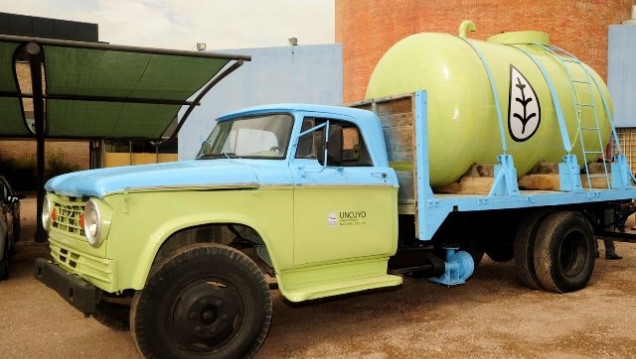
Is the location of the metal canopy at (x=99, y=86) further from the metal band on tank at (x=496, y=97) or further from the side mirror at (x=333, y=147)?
the side mirror at (x=333, y=147)

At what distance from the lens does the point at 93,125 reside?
11773 mm

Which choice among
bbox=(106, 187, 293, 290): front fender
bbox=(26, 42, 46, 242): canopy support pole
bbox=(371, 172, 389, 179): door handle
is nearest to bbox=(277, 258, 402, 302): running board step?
bbox=(106, 187, 293, 290): front fender

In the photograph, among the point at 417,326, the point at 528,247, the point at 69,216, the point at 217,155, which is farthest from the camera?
the point at 528,247

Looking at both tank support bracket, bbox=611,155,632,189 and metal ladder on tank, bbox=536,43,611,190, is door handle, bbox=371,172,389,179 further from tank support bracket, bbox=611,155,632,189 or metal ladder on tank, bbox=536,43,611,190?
tank support bracket, bbox=611,155,632,189

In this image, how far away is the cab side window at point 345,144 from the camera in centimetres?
491

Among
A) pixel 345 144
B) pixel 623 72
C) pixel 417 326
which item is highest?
pixel 623 72

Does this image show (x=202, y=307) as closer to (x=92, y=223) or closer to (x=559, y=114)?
(x=92, y=223)

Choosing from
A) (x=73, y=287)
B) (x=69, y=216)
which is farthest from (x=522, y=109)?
(x=73, y=287)

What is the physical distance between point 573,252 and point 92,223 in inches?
240

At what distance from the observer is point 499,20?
17578 millimetres

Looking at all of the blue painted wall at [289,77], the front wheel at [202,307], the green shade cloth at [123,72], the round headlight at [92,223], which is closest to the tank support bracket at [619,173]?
the front wheel at [202,307]

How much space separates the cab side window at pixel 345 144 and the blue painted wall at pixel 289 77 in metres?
15.7

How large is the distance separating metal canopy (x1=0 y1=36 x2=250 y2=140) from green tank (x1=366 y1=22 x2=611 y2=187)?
10.3 feet

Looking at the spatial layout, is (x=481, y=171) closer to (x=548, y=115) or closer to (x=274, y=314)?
(x=548, y=115)
